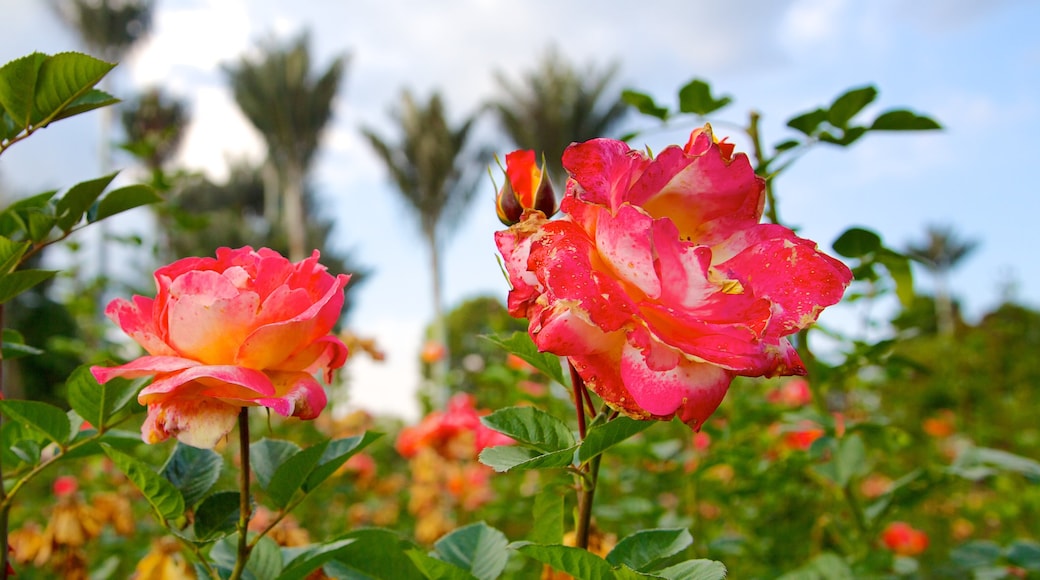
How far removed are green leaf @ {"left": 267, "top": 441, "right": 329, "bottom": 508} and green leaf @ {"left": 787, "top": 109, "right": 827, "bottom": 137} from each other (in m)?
0.54

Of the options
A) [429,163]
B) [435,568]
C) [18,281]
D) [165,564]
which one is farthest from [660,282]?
[429,163]

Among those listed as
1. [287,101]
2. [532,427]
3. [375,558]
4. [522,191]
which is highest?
[287,101]

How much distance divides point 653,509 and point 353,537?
0.69 meters

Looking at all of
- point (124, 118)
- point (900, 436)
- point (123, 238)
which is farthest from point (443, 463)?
point (124, 118)

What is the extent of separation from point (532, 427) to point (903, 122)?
0.53 m

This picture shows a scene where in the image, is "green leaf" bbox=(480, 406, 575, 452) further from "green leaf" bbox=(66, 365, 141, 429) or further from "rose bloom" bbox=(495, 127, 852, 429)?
"green leaf" bbox=(66, 365, 141, 429)

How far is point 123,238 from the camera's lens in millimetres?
1309

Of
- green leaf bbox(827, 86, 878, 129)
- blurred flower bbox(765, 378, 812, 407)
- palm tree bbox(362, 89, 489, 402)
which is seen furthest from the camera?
palm tree bbox(362, 89, 489, 402)

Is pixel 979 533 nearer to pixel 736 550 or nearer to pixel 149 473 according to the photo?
pixel 736 550

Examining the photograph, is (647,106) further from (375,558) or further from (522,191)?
(375,558)

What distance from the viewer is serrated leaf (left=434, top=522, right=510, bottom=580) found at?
47cm

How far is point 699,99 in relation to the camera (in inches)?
29.4

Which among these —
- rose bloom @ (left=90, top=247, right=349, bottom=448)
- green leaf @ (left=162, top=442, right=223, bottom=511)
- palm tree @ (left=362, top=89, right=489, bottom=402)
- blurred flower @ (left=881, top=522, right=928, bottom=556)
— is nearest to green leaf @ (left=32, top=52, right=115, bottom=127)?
rose bloom @ (left=90, top=247, right=349, bottom=448)

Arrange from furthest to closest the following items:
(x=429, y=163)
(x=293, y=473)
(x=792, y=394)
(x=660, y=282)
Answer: (x=429, y=163), (x=792, y=394), (x=293, y=473), (x=660, y=282)
